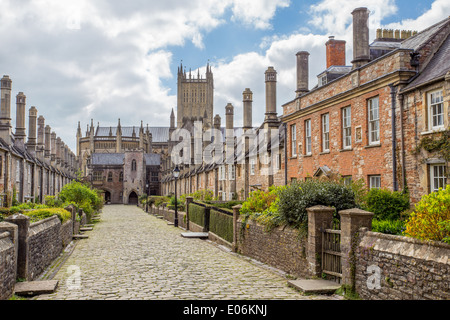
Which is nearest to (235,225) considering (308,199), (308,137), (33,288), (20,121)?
(308,199)

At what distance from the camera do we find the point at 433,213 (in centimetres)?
701

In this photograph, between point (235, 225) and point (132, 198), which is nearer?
point (235, 225)

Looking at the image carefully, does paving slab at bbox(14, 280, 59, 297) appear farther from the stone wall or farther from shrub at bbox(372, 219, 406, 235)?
shrub at bbox(372, 219, 406, 235)

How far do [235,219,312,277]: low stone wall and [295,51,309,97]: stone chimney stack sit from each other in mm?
12598

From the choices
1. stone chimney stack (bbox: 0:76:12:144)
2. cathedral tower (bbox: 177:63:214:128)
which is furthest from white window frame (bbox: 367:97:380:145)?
cathedral tower (bbox: 177:63:214:128)

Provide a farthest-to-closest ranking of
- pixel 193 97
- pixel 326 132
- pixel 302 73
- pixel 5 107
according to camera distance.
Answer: pixel 193 97 → pixel 5 107 → pixel 302 73 → pixel 326 132

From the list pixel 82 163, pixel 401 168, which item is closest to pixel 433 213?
pixel 401 168

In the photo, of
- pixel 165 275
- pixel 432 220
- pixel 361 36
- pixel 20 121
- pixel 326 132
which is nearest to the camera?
pixel 432 220

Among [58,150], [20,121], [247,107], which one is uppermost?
[247,107]

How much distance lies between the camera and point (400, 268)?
22.8ft

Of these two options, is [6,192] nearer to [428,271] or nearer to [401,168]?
[401,168]

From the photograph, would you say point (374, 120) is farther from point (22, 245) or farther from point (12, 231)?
point (12, 231)

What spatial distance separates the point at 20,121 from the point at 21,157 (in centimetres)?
563
